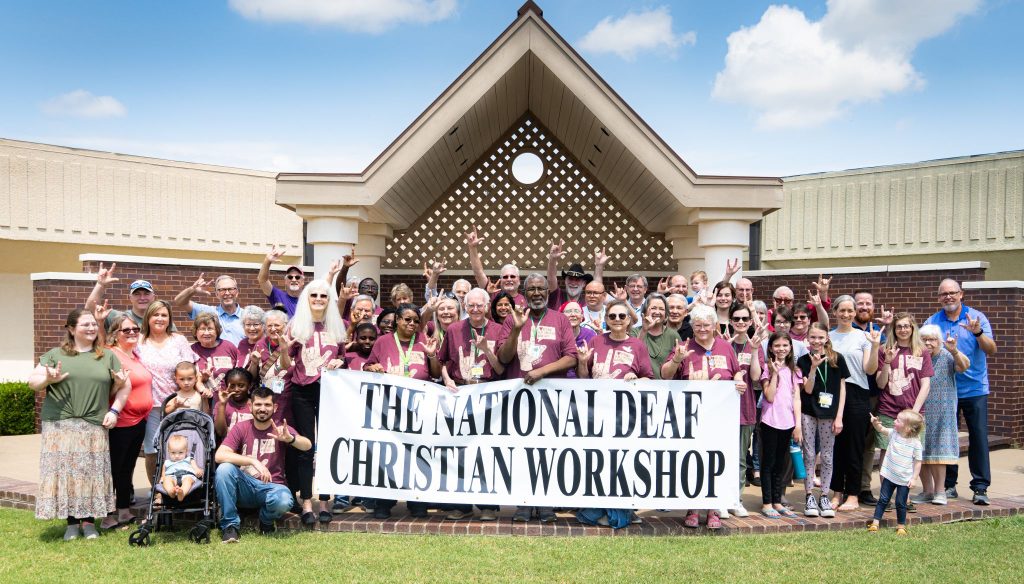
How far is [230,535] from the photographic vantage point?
A: 540cm

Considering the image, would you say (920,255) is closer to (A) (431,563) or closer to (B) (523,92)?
(B) (523,92)

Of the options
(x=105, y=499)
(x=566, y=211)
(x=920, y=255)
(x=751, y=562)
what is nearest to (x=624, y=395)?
(x=751, y=562)

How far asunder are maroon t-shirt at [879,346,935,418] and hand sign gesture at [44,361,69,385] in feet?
21.7

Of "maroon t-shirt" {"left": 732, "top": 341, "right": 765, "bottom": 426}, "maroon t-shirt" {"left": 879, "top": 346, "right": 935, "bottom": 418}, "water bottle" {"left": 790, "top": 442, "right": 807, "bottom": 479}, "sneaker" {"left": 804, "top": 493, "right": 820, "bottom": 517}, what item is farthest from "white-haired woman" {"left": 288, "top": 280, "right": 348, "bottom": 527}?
"maroon t-shirt" {"left": 879, "top": 346, "right": 935, "bottom": 418}

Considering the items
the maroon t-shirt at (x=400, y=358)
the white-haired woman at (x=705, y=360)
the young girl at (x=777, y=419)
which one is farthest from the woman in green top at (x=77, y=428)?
the young girl at (x=777, y=419)

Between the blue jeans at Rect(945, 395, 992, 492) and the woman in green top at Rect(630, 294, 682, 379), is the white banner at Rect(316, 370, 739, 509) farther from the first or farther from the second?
the blue jeans at Rect(945, 395, 992, 492)

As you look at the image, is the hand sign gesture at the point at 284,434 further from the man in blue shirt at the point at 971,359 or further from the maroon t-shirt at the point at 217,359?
the man in blue shirt at the point at 971,359

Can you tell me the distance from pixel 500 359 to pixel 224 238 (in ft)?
50.3

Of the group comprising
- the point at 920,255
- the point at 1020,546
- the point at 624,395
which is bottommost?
the point at 1020,546

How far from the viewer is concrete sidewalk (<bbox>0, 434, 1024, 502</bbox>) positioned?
22.9ft

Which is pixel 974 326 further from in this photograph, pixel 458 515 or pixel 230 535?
pixel 230 535

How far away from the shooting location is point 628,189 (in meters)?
11.7

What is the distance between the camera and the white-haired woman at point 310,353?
5875 millimetres

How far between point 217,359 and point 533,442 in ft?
8.99
